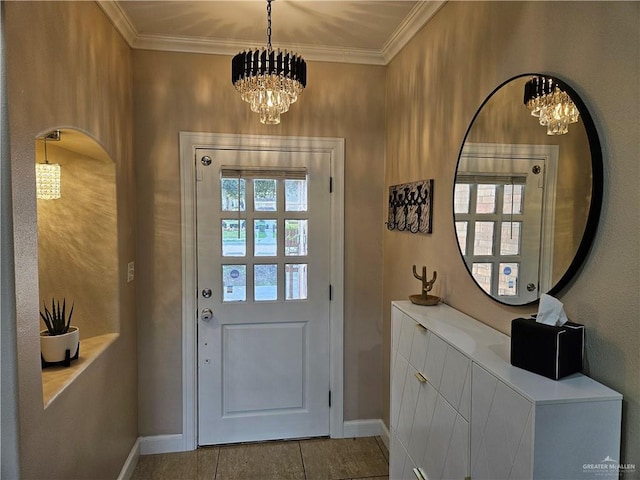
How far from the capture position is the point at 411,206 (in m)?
2.34

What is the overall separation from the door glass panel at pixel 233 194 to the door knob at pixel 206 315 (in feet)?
2.22

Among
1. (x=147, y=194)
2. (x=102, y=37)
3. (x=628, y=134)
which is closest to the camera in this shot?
(x=628, y=134)

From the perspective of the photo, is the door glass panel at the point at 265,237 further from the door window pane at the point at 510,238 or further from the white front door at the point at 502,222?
the door window pane at the point at 510,238

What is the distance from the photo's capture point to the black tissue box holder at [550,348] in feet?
3.52

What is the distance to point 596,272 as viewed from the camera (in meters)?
1.11

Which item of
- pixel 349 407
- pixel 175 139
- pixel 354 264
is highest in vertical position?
pixel 175 139

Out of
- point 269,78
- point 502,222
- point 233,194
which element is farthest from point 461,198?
point 233,194

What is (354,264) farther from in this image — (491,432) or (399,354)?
(491,432)

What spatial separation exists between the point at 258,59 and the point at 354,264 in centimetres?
150

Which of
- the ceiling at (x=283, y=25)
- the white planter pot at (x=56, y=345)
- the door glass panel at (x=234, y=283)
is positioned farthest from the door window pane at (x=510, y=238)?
the white planter pot at (x=56, y=345)

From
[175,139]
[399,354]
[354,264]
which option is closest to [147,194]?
[175,139]

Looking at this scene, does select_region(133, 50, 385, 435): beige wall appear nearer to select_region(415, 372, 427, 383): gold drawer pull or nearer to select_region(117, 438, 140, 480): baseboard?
select_region(117, 438, 140, 480): baseboard

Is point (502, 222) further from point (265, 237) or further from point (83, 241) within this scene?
point (83, 241)

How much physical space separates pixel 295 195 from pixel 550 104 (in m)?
1.73
